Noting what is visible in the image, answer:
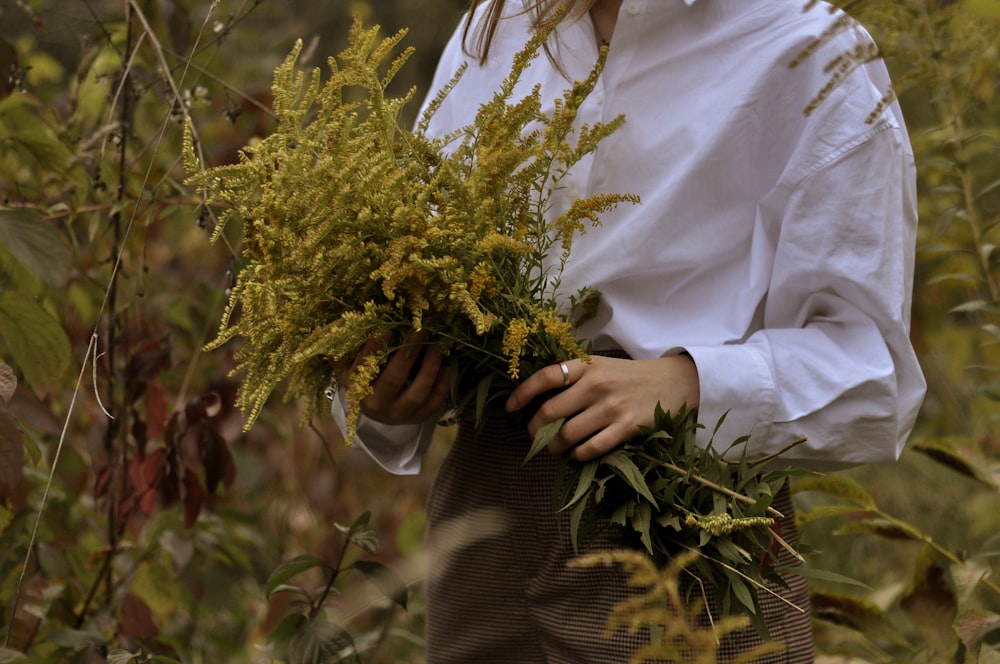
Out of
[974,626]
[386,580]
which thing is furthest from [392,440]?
[974,626]

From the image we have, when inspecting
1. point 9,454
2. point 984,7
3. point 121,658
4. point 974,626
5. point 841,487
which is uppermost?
point 9,454

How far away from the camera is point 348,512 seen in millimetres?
2623

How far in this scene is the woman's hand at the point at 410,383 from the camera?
100 centimetres

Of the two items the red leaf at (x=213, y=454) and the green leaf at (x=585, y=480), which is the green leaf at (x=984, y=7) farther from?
the red leaf at (x=213, y=454)

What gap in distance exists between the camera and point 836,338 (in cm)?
110

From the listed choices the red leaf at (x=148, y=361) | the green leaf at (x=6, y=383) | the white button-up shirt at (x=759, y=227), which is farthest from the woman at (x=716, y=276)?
the red leaf at (x=148, y=361)

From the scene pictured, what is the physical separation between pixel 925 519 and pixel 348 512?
1.58 metres

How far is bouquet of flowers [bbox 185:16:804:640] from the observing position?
854 millimetres

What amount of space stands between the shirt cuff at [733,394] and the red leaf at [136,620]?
865mm

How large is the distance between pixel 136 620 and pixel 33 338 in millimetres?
494

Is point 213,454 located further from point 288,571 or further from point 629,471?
point 629,471

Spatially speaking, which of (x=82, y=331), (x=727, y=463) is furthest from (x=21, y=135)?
(x=727, y=463)

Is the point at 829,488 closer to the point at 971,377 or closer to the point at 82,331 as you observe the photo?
the point at 82,331

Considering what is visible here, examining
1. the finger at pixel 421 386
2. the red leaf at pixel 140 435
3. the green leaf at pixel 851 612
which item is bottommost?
the green leaf at pixel 851 612
